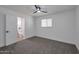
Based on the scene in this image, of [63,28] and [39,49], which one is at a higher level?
[63,28]

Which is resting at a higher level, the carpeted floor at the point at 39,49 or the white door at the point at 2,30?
the white door at the point at 2,30

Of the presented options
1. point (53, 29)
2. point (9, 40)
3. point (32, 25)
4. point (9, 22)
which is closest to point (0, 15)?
point (9, 22)

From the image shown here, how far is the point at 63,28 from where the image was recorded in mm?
4688

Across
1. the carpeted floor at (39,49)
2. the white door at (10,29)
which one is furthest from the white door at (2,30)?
the carpeted floor at (39,49)

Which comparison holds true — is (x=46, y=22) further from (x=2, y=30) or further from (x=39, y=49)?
(x=2, y=30)

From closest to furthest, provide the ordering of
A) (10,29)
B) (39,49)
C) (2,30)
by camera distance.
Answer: (39,49) → (2,30) → (10,29)

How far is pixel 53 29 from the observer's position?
18.0ft

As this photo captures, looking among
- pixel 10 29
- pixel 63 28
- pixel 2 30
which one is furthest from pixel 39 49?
pixel 63 28

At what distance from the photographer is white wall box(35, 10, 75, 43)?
414 cm

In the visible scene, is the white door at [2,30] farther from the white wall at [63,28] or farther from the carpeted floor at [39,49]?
the white wall at [63,28]

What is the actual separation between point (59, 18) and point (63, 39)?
1.64m

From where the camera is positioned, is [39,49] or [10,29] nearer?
[39,49]

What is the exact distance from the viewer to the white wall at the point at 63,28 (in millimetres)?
4145

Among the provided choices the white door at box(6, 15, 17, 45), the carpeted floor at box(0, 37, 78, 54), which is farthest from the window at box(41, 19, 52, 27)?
the white door at box(6, 15, 17, 45)
